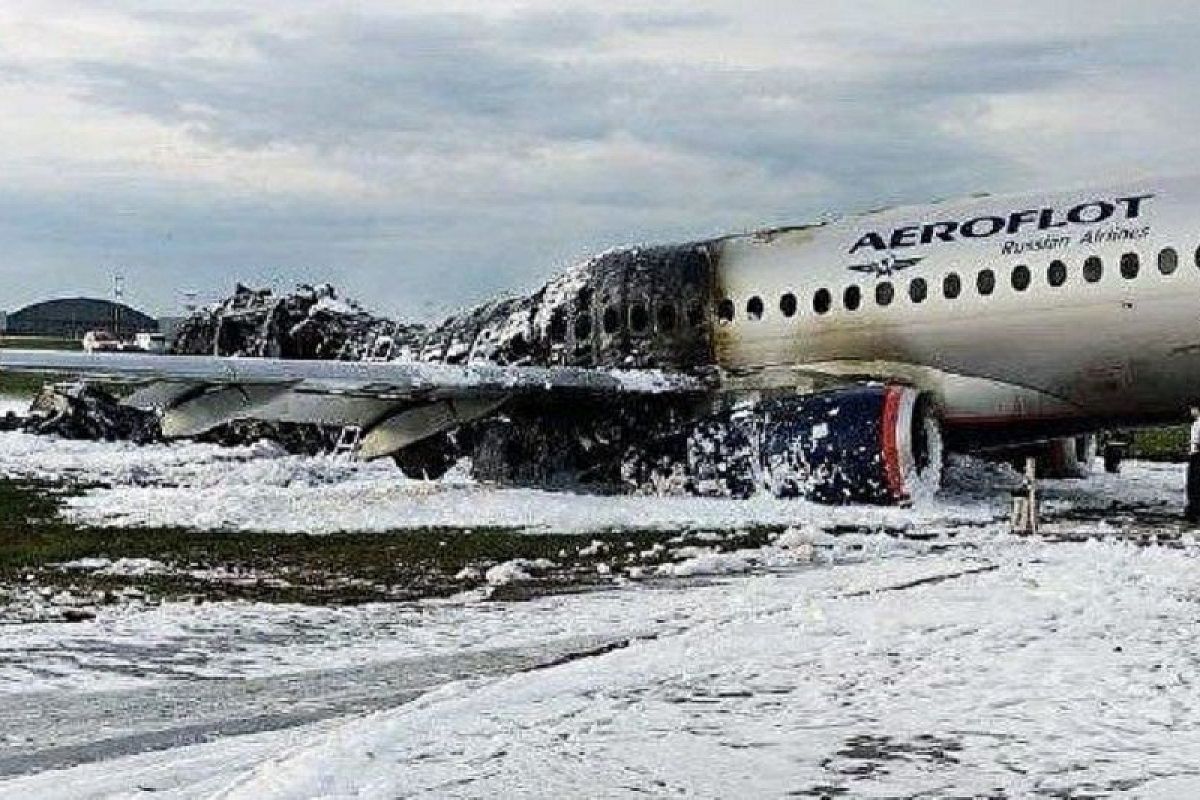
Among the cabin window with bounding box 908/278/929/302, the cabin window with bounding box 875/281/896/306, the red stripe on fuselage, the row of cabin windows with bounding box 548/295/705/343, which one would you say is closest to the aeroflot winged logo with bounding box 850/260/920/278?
the cabin window with bounding box 875/281/896/306

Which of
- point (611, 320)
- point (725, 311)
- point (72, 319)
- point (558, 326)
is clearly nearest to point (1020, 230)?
point (725, 311)

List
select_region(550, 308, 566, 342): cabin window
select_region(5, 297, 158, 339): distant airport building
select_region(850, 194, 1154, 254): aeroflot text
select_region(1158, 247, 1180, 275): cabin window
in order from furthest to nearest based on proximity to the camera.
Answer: select_region(5, 297, 158, 339): distant airport building, select_region(550, 308, 566, 342): cabin window, select_region(850, 194, 1154, 254): aeroflot text, select_region(1158, 247, 1180, 275): cabin window

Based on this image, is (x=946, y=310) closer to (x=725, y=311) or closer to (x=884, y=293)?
(x=884, y=293)

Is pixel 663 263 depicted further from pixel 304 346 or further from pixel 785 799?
pixel 785 799

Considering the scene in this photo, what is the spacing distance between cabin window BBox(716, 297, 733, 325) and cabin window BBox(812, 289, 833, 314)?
111 cm

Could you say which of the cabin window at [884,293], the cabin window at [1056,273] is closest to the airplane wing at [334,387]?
the cabin window at [884,293]

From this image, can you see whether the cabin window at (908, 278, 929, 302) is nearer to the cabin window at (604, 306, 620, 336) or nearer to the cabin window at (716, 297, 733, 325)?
the cabin window at (716, 297, 733, 325)

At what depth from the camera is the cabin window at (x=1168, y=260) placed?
56.7 feet

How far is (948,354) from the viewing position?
18.7 m

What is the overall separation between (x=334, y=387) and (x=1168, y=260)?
29.1 ft

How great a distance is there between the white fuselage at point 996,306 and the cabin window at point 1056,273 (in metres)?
0.01

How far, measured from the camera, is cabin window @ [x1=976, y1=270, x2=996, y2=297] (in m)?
18.3

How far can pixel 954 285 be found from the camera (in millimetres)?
18547

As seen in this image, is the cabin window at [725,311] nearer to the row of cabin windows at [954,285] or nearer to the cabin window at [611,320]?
the row of cabin windows at [954,285]
